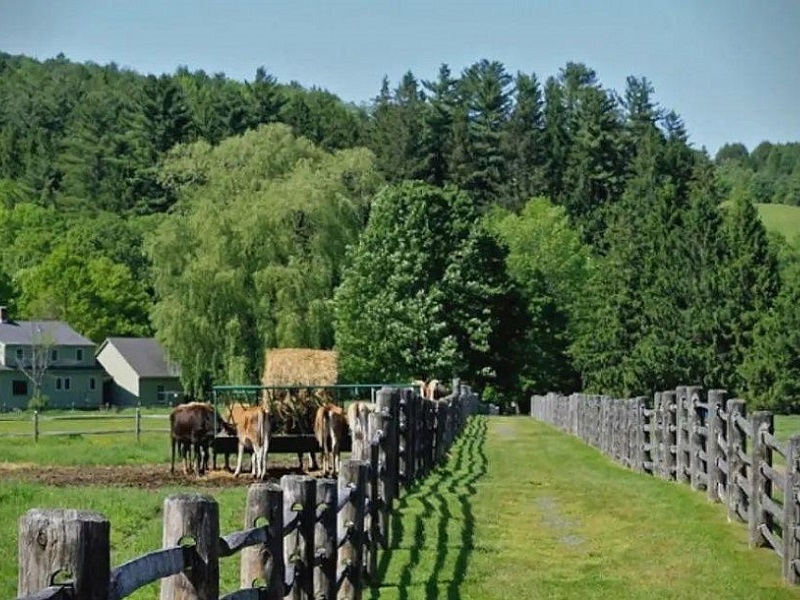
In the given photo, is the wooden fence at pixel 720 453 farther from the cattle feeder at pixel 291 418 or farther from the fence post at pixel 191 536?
the fence post at pixel 191 536

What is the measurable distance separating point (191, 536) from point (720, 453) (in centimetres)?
1111

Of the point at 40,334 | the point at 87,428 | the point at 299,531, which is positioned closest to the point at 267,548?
the point at 299,531

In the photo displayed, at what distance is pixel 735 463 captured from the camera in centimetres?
1426

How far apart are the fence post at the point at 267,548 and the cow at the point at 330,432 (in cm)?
1388

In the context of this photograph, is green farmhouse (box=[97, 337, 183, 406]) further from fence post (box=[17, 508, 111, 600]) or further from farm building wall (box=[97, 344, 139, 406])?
fence post (box=[17, 508, 111, 600])

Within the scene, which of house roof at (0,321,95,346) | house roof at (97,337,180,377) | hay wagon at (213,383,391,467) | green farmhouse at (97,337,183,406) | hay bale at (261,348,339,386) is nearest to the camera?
hay wagon at (213,383,391,467)

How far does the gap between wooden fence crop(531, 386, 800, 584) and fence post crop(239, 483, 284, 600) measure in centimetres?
538

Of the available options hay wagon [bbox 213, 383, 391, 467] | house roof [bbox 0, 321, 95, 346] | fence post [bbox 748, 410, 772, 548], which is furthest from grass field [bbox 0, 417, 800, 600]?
house roof [bbox 0, 321, 95, 346]

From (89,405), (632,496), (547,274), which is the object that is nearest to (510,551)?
(632,496)

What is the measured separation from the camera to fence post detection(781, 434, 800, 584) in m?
10.9

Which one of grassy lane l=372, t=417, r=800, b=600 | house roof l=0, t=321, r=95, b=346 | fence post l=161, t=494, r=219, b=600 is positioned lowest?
grassy lane l=372, t=417, r=800, b=600

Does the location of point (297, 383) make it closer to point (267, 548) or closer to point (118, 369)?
point (267, 548)

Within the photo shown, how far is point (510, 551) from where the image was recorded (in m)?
12.6

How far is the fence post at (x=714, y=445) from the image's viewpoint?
51.3 feet
